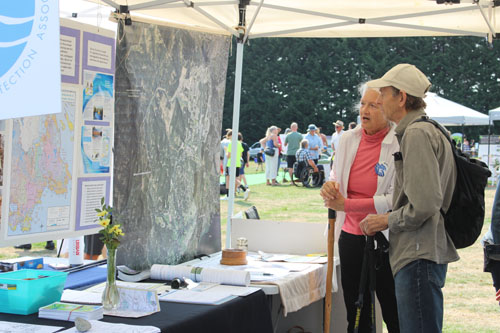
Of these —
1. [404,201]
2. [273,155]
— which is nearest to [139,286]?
[404,201]

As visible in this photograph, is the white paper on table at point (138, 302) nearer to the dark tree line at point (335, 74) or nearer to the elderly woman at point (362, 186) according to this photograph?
the elderly woman at point (362, 186)

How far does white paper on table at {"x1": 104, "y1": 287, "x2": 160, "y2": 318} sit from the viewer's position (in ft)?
7.48

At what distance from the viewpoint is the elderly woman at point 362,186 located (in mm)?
2984

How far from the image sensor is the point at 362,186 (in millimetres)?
3057

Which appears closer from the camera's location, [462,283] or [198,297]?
[198,297]

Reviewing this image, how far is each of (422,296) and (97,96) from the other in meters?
1.61

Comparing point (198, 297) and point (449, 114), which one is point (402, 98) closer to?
point (198, 297)

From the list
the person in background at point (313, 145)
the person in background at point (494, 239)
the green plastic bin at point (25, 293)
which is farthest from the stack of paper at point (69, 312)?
the person in background at point (313, 145)

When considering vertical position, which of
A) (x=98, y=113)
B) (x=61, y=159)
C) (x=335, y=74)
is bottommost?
(x=61, y=159)

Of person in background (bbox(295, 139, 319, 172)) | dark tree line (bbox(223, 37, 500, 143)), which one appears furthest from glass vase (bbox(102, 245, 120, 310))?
dark tree line (bbox(223, 37, 500, 143))

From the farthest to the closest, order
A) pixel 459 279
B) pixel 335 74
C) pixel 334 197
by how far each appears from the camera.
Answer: pixel 335 74
pixel 459 279
pixel 334 197

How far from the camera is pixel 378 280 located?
3047mm

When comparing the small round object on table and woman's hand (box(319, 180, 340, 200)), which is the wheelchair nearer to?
the small round object on table

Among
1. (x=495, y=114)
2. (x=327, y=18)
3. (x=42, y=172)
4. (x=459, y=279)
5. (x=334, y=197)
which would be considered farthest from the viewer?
(x=495, y=114)
